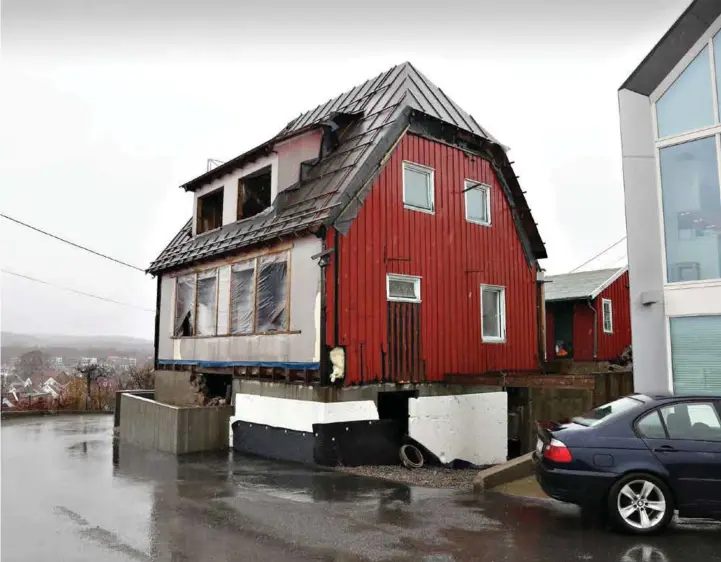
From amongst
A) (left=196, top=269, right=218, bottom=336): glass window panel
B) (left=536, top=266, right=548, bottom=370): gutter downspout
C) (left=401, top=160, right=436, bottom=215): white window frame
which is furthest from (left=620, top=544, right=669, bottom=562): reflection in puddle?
(left=196, top=269, right=218, bottom=336): glass window panel

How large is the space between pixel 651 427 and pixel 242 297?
10001 millimetres

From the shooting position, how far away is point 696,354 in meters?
9.63

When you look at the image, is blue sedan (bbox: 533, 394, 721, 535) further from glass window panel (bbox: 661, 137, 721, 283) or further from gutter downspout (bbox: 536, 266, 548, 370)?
gutter downspout (bbox: 536, 266, 548, 370)

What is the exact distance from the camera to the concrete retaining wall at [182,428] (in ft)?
43.4

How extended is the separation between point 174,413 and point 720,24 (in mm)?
13059

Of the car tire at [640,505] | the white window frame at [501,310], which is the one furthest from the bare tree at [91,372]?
the car tire at [640,505]

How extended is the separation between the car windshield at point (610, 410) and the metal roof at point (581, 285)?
1728 centimetres

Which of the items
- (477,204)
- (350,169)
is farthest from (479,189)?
(350,169)

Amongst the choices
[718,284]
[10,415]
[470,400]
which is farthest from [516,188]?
[10,415]

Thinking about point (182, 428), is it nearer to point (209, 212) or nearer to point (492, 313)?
point (209, 212)

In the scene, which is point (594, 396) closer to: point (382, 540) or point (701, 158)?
point (701, 158)

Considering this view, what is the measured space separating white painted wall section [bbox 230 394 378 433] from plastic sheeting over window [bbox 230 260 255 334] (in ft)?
5.85

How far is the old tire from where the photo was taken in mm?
11888

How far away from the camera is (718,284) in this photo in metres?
9.45
